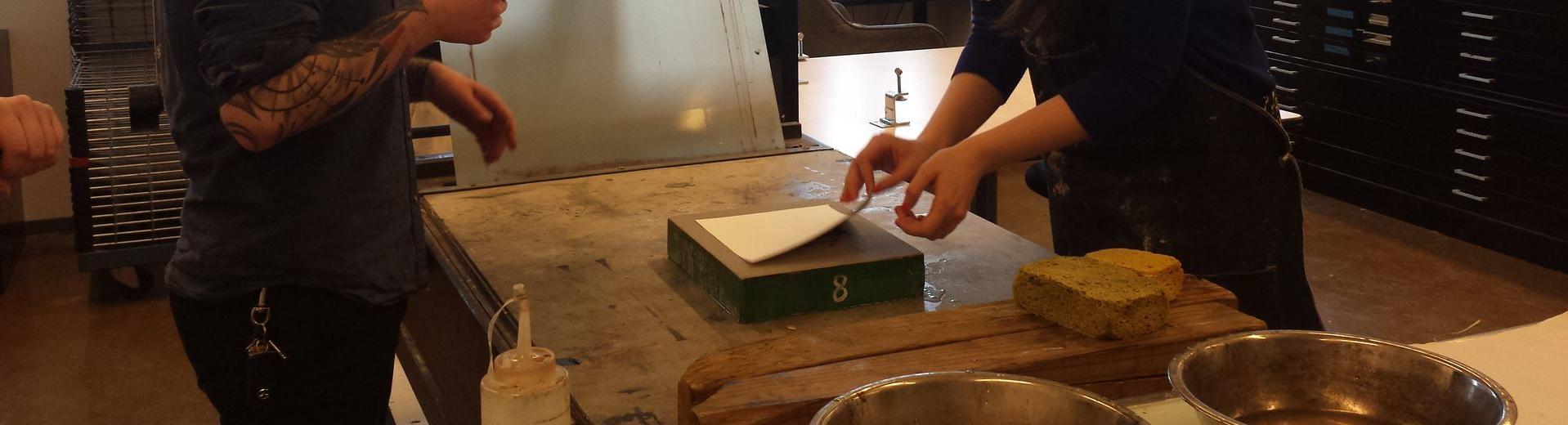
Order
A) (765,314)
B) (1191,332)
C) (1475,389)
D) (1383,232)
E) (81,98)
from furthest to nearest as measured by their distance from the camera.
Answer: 1. (1383,232)
2. (81,98)
3. (765,314)
4. (1191,332)
5. (1475,389)

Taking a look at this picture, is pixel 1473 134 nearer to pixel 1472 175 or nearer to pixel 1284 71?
pixel 1472 175

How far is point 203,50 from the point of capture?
1.16 m

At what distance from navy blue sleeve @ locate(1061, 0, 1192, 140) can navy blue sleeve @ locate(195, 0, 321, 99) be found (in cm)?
79

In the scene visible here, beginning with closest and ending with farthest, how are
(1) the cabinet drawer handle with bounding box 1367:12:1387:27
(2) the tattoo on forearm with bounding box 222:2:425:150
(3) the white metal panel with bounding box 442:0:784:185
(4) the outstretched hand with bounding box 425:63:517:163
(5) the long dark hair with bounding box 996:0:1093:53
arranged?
(2) the tattoo on forearm with bounding box 222:2:425:150
(5) the long dark hair with bounding box 996:0:1093:53
(4) the outstretched hand with bounding box 425:63:517:163
(3) the white metal panel with bounding box 442:0:784:185
(1) the cabinet drawer handle with bounding box 1367:12:1387:27

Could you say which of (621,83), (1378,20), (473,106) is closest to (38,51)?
(621,83)

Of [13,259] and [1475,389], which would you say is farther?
[13,259]

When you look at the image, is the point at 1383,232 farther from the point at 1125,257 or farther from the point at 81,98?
the point at 81,98

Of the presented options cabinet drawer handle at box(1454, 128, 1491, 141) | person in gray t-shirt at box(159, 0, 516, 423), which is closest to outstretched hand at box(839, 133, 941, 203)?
person in gray t-shirt at box(159, 0, 516, 423)

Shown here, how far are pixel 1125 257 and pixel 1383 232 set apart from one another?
137 inches

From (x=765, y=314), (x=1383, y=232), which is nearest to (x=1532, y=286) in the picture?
(x=1383, y=232)

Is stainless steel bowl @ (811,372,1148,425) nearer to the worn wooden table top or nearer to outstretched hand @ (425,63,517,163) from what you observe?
the worn wooden table top

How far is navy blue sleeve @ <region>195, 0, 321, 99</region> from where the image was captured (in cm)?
114

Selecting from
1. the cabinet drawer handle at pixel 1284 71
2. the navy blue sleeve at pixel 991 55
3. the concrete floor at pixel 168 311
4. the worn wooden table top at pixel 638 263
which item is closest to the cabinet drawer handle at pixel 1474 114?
the concrete floor at pixel 168 311

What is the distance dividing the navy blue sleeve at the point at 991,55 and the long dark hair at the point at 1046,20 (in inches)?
3.9
